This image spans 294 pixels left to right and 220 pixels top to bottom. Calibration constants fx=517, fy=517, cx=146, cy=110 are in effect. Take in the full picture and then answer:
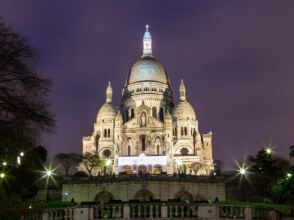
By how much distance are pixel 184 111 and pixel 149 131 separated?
43.6ft

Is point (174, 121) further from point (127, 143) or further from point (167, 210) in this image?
point (167, 210)

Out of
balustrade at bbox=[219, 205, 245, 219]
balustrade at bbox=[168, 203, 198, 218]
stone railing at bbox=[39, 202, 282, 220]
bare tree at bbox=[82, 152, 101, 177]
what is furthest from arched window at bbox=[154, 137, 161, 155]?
balustrade at bbox=[168, 203, 198, 218]

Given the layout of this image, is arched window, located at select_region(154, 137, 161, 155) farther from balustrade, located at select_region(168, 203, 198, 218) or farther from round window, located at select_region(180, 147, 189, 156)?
balustrade, located at select_region(168, 203, 198, 218)

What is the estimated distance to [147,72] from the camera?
140625 mm

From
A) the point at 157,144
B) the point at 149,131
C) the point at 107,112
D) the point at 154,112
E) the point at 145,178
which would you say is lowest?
the point at 145,178

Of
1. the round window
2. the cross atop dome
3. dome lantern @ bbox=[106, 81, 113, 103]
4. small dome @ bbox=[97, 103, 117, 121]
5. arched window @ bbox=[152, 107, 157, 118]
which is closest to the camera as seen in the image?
the round window

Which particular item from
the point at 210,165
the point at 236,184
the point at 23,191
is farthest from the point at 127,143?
the point at 23,191

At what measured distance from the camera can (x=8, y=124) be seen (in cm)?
2273

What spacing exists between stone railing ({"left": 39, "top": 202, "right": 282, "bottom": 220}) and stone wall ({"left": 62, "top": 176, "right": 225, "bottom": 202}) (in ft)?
141

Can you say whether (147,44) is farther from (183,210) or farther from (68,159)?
(183,210)

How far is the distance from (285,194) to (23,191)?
1312 inches

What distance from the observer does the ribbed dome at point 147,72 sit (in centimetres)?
13988

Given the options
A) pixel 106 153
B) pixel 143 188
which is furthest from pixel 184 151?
pixel 143 188

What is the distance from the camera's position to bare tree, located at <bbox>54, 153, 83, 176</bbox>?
344ft
